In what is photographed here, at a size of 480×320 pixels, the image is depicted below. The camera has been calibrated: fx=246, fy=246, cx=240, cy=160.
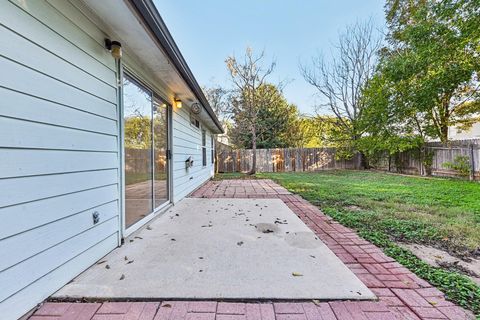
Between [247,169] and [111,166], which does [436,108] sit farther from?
[111,166]

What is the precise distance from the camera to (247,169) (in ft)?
49.9

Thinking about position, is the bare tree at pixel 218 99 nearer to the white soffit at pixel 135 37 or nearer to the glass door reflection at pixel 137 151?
the white soffit at pixel 135 37

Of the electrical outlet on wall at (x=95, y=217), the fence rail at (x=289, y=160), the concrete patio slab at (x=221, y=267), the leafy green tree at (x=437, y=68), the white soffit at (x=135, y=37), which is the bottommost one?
the concrete patio slab at (x=221, y=267)

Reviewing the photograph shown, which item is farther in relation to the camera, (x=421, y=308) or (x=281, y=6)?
(x=281, y=6)

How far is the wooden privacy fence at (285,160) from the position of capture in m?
15.1

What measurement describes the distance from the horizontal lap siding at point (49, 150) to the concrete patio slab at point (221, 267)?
0.26m

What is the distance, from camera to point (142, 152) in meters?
3.29

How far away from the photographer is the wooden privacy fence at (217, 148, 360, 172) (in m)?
15.1

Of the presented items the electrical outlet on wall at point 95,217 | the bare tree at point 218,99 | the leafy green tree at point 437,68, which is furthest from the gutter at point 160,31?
the bare tree at point 218,99

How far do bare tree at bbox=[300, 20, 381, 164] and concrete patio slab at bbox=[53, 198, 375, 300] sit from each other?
12.9m

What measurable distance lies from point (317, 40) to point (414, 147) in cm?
828

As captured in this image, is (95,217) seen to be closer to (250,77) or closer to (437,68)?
(437,68)

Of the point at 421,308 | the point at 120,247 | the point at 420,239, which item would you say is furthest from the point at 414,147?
the point at 120,247

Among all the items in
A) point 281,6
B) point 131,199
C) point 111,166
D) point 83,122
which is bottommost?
point 131,199
